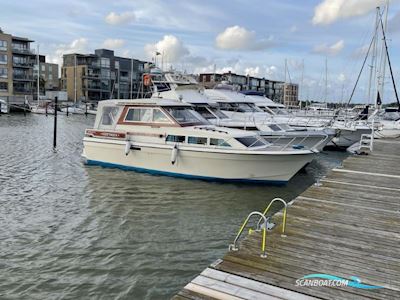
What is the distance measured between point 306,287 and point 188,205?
7.46m

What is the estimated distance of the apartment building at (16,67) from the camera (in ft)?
243

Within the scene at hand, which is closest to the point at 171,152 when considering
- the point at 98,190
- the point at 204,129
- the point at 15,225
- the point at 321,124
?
the point at 204,129

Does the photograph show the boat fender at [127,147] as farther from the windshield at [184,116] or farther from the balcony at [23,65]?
the balcony at [23,65]

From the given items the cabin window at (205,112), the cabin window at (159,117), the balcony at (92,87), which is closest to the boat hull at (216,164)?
the cabin window at (159,117)

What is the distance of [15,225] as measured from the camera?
9641 millimetres

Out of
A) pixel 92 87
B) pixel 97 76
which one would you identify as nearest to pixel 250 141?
pixel 92 87

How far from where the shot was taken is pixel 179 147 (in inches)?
576

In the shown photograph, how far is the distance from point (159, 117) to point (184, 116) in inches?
40.3

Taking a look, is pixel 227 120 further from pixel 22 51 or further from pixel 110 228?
pixel 22 51

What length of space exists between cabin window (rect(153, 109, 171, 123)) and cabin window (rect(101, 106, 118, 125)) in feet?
6.82

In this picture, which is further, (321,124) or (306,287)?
(321,124)

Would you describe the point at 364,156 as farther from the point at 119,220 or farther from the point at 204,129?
the point at 119,220

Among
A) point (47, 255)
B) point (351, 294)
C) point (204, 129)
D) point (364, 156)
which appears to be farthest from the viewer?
point (364, 156)

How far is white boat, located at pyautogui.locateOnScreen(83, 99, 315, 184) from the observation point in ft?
45.6
